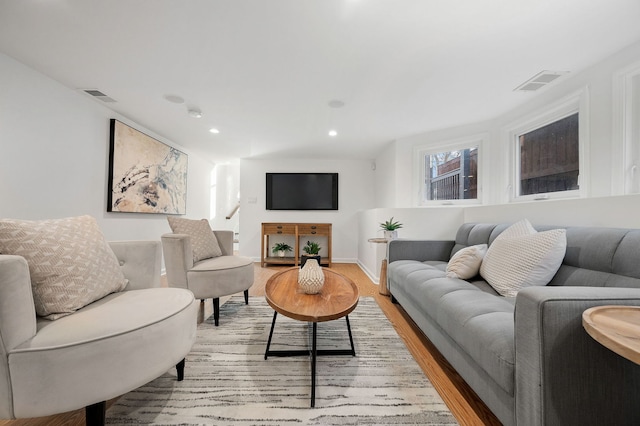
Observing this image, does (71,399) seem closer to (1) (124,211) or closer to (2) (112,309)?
(2) (112,309)

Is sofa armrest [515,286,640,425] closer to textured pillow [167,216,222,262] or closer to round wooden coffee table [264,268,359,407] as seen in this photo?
round wooden coffee table [264,268,359,407]

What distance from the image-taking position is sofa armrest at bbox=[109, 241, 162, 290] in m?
1.42

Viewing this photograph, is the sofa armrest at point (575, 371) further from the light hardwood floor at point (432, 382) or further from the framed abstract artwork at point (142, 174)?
the framed abstract artwork at point (142, 174)

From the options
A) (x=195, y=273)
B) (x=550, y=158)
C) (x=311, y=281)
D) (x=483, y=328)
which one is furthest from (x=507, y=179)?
(x=195, y=273)

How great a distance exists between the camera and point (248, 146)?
3.97 m

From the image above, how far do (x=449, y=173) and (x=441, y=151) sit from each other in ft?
1.07

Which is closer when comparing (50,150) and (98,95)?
(50,150)

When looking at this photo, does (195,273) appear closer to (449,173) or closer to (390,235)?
(390,235)

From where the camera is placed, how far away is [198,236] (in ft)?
7.28

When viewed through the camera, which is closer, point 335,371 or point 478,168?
point 335,371

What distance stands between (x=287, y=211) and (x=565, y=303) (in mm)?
4304

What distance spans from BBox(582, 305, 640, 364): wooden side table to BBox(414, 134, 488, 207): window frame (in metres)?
2.63

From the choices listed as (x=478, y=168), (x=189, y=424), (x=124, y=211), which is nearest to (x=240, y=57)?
(x=189, y=424)

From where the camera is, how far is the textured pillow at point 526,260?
1345mm
